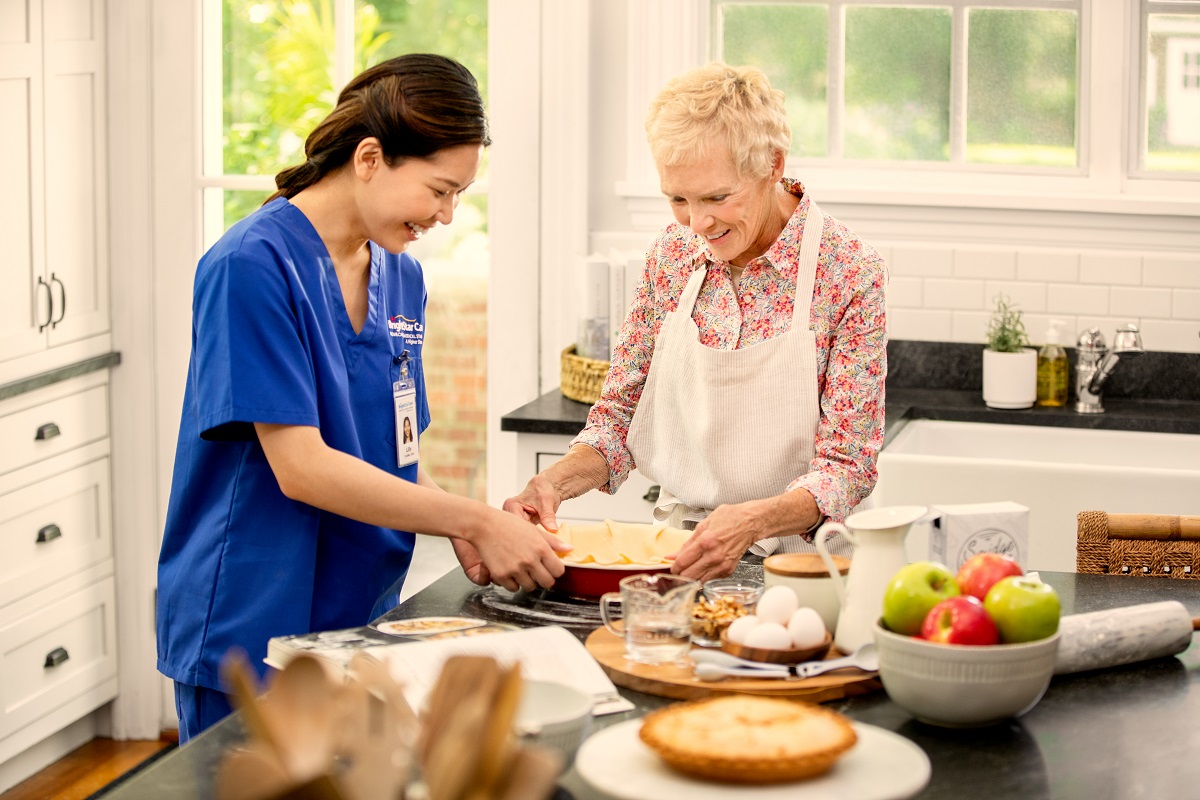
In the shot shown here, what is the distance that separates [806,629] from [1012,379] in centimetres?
213

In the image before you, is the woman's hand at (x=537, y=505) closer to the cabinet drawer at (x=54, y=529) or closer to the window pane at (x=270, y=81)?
the cabinet drawer at (x=54, y=529)

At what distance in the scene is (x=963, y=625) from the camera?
4.86ft

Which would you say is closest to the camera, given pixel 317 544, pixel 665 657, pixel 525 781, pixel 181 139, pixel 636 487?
pixel 525 781

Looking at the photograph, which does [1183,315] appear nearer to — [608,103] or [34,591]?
[608,103]

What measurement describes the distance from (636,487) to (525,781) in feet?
7.77

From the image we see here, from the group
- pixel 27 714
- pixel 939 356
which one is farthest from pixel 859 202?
pixel 27 714

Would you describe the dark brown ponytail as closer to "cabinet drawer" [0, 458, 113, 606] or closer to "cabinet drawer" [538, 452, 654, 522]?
"cabinet drawer" [538, 452, 654, 522]

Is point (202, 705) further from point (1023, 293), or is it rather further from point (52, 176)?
point (1023, 293)

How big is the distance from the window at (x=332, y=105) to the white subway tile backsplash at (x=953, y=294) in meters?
1.27

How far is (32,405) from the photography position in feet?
12.2

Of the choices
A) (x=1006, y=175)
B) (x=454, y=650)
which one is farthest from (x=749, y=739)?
(x=1006, y=175)

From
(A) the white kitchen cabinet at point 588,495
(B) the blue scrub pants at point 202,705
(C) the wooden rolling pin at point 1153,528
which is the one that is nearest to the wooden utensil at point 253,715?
(B) the blue scrub pants at point 202,705

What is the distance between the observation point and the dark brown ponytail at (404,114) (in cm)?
200

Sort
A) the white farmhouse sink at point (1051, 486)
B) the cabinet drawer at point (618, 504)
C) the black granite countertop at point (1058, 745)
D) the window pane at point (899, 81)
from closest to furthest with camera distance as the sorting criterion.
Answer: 1. the black granite countertop at point (1058, 745)
2. the white farmhouse sink at point (1051, 486)
3. the cabinet drawer at point (618, 504)
4. the window pane at point (899, 81)
